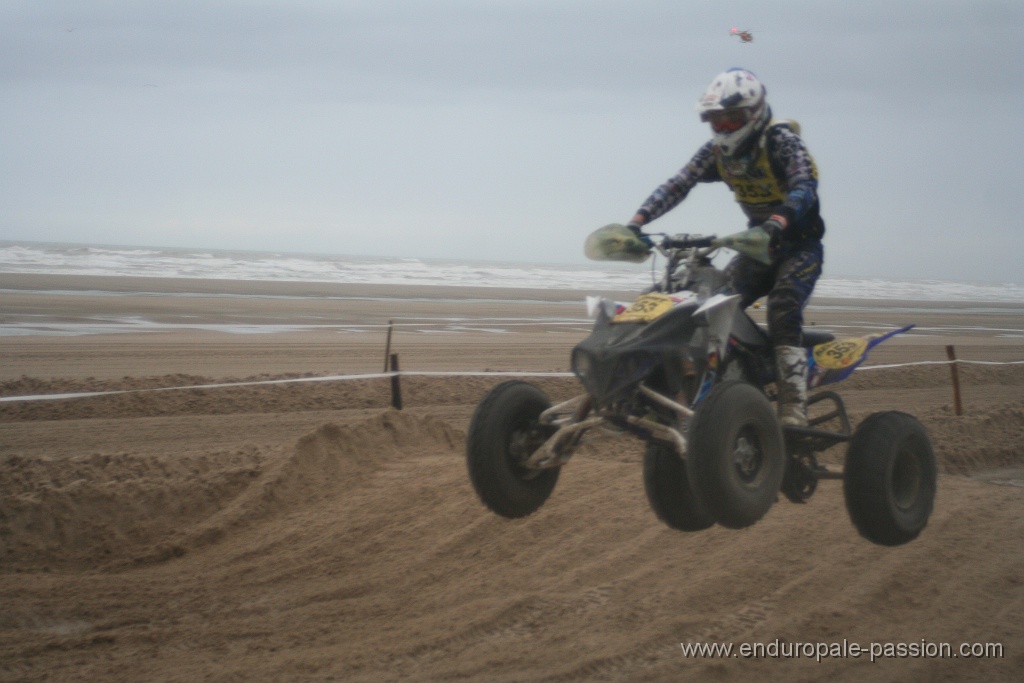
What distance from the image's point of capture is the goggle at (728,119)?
4.85m

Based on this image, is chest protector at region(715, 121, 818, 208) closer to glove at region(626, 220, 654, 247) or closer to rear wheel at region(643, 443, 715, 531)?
glove at region(626, 220, 654, 247)

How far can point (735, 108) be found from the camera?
4801 millimetres

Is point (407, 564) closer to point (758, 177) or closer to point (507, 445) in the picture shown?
point (507, 445)

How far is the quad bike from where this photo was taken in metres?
4.29

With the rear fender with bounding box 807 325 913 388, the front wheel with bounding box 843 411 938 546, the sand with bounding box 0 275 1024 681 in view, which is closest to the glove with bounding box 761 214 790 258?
the rear fender with bounding box 807 325 913 388

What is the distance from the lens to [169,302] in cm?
2655

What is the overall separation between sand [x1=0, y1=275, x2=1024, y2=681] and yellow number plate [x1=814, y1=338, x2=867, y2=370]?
4.63ft

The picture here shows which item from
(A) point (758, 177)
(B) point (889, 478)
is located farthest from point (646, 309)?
(B) point (889, 478)

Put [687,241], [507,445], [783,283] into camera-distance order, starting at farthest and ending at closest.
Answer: [783,283], [687,241], [507,445]

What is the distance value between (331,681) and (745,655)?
216 centimetres

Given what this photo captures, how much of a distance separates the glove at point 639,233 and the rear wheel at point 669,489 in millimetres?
1158

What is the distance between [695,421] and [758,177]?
1.71 m

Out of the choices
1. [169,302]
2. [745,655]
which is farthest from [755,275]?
[169,302]

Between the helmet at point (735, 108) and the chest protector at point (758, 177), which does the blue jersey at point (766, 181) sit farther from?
the helmet at point (735, 108)
